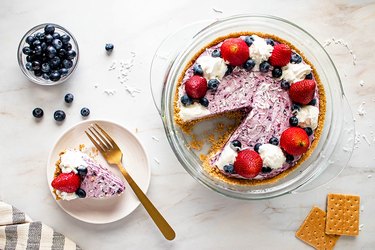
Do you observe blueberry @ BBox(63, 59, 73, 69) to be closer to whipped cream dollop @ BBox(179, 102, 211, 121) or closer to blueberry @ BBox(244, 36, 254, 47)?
whipped cream dollop @ BBox(179, 102, 211, 121)

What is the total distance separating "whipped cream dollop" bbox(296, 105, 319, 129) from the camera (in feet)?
9.96

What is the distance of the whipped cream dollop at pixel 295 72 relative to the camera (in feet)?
9.96

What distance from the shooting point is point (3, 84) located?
3.28 m

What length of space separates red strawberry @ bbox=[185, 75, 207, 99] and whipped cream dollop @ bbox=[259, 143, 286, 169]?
43 centimetres

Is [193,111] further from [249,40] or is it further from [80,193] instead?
[80,193]

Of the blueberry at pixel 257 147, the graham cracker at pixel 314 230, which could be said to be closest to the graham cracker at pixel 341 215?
the graham cracker at pixel 314 230

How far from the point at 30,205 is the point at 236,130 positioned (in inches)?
49.4

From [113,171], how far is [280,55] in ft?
3.70

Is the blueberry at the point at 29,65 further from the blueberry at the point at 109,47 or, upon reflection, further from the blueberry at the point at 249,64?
the blueberry at the point at 249,64

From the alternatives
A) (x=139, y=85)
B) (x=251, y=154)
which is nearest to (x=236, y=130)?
(x=251, y=154)

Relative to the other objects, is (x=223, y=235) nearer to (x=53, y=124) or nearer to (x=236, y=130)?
(x=236, y=130)

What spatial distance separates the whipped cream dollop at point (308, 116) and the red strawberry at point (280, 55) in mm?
266

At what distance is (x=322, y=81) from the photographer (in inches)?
126

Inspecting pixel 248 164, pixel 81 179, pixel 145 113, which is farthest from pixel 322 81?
pixel 81 179
